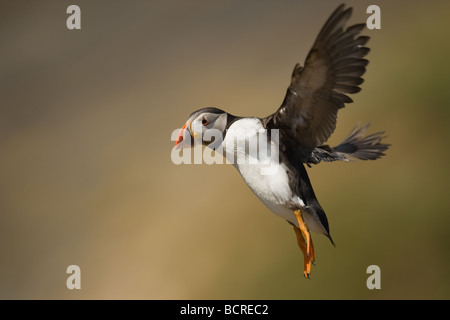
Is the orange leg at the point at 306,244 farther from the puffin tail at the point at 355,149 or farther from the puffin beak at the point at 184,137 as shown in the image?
the puffin beak at the point at 184,137

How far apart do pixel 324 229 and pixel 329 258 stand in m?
2.02

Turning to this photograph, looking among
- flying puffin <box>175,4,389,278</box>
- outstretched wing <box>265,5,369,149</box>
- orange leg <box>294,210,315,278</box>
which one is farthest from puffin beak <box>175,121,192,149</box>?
orange leg <box>294,210,315,278</box>

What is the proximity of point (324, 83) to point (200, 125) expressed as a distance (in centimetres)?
37

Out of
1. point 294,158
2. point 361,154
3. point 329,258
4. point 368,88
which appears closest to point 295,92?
point 294,158

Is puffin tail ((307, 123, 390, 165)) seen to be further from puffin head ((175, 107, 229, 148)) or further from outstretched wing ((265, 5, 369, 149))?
puffin head ((175, 107, 229, 148))

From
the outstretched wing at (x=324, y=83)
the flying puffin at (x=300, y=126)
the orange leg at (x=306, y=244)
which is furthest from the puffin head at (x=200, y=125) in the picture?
the orange leg at (x=306, y=244)

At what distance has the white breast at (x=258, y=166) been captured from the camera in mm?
1587

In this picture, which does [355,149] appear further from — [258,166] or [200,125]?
[200,125]

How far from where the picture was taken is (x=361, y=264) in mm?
3668

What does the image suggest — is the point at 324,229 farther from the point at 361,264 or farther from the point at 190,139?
the point at 361,264

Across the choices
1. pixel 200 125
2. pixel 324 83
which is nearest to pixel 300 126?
pixel 324 83

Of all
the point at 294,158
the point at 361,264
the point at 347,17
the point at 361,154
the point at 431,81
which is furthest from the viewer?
the point at 431,81

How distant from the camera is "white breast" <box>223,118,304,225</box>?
5.21ft

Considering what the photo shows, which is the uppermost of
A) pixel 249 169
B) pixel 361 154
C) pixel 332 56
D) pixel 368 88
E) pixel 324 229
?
pixel 368 88
